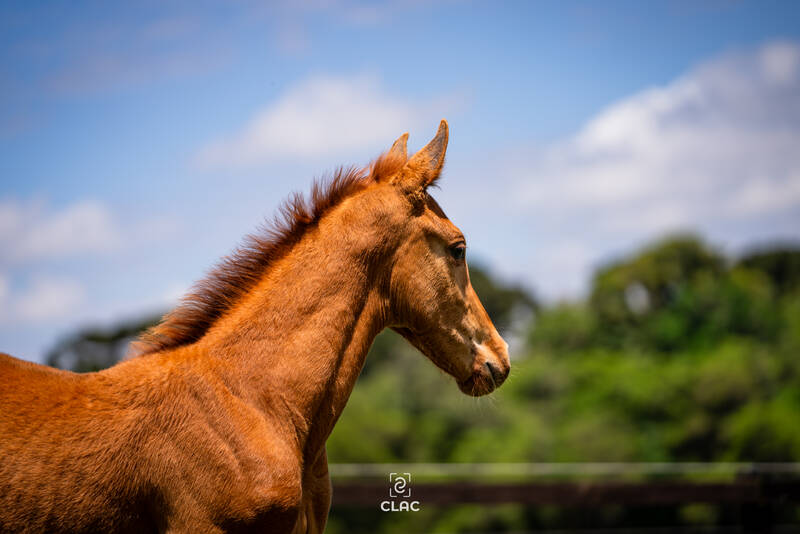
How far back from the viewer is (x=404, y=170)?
3.26m

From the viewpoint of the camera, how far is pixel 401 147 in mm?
3510

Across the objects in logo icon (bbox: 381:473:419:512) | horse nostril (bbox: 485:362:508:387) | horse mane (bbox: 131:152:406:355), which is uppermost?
horse mane (bbox: 131:152:406:355)

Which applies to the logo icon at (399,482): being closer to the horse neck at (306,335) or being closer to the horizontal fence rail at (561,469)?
the horizontal fence rail at (561,469)

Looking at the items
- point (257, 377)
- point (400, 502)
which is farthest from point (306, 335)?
point (400, 502)

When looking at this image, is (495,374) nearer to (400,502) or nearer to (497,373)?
(497,373)

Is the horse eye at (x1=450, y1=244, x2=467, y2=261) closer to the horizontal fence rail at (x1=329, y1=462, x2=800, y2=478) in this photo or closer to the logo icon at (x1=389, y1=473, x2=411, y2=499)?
the logo icon at (x1=389, y1=473, x2=411, y2=499)

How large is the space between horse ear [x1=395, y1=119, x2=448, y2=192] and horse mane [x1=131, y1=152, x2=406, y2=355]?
0.25ft

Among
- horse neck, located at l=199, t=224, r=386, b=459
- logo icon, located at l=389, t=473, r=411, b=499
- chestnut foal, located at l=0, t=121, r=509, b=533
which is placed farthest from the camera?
logo icon, located at l=389, t=473, r=411, b=499

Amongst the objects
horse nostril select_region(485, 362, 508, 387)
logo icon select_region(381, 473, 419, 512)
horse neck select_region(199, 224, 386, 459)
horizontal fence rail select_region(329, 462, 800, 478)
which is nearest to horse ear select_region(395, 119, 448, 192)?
horse neck select_region(199, 224, 386, 459)

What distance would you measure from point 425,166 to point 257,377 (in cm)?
124

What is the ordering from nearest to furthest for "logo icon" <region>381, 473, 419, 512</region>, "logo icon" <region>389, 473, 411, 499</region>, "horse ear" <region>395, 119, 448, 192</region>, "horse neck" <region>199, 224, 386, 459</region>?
"horse neck" <region>199, 224, 386, 459</region> → "horse ear" <region>395, 119, 448, 192</region> → "logo icon" <region>381, 473, 419, 512</region> → "logo icon" <region>389, 473, 411, 499</region>

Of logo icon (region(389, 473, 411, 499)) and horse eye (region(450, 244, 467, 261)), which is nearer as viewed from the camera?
horse eye (region(450, 244, 467, 261))

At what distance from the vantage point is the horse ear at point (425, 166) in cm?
323

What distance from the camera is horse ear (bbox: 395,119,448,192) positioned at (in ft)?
10.6
